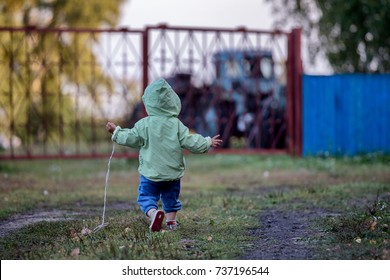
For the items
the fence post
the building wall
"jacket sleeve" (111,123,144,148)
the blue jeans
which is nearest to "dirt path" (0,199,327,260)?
the blue jeans

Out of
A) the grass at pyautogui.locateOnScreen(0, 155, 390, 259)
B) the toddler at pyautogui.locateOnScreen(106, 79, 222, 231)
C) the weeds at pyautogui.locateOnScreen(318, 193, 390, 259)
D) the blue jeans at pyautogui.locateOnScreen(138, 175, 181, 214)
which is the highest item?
the toddler at pyautogui.locateOnScreen(106, 79, 222, 231)

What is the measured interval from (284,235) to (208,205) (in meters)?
1.97

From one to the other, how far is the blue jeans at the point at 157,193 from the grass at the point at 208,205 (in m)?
0.22

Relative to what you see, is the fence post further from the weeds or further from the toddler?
the toddler

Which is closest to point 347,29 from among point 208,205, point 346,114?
point 346,114

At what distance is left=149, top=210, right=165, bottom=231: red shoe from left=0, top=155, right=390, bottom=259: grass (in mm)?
131

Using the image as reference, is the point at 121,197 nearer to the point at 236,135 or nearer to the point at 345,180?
the point at 345,180

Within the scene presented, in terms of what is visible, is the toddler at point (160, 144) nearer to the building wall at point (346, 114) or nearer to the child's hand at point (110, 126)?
the child's hand at point (110, 126)

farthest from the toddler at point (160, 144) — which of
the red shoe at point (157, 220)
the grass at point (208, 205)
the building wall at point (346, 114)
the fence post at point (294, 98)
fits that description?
the building wall at point (346, 114)

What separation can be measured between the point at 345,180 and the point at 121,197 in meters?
3.39

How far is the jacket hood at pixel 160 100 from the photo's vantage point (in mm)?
6301

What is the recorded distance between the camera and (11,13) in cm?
2141

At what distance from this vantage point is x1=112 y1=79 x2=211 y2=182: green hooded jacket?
6223mm

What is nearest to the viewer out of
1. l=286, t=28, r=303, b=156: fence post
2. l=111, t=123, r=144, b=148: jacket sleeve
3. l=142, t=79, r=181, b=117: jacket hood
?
l=111, t=123, r=144, b=148: jacket sleeve
